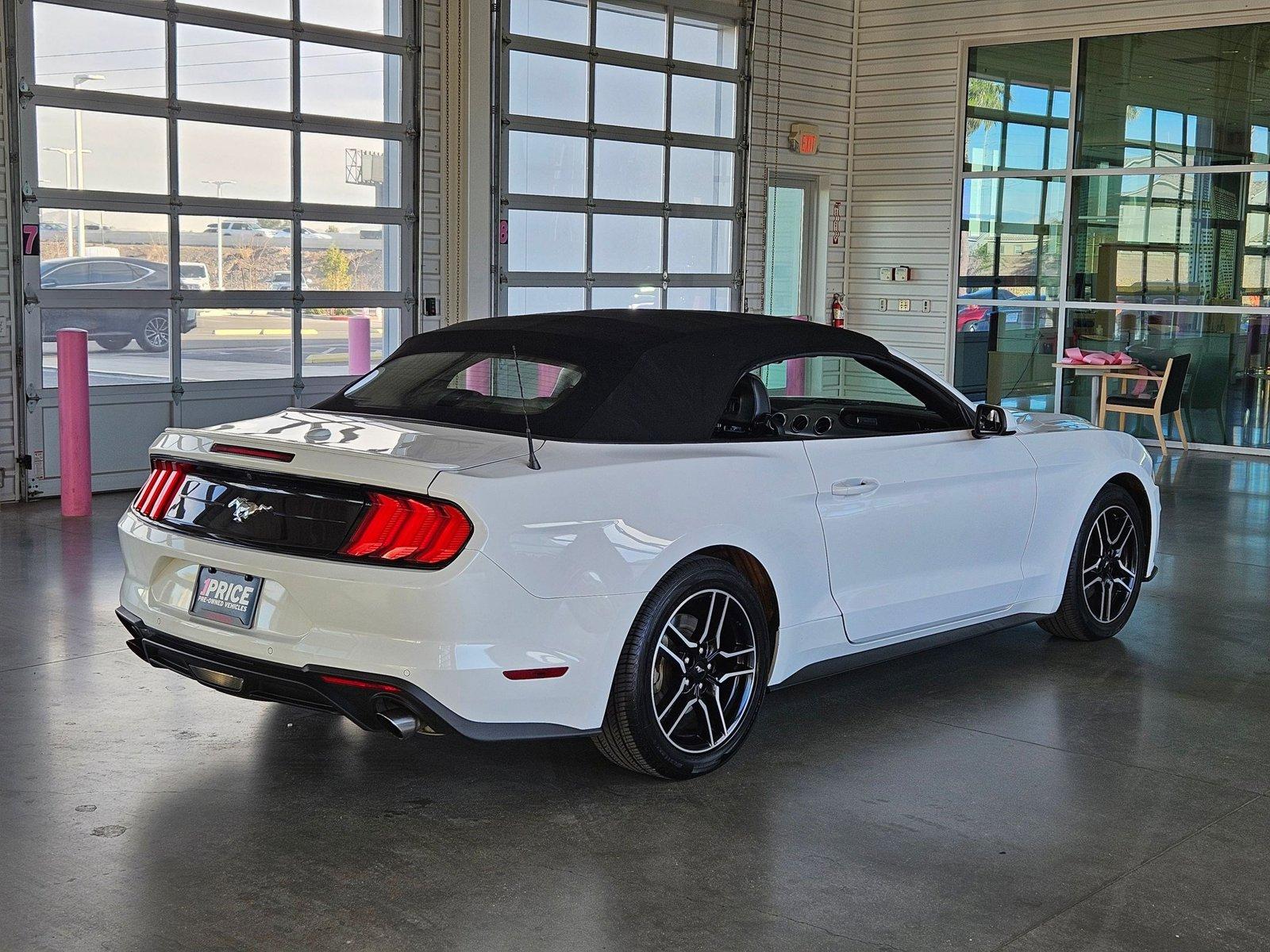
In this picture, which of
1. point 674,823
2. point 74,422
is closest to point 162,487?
point 674,823

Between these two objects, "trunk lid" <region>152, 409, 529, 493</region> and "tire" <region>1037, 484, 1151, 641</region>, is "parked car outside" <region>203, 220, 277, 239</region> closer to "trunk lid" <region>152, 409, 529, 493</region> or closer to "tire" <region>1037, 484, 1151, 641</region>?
"trunk lid" <region>152, 409, 529, 493</region>

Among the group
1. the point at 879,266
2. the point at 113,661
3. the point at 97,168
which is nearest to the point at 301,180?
the point at 97,168

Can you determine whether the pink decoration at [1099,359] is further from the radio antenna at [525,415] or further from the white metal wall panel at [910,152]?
the radio antenna at [525,415]

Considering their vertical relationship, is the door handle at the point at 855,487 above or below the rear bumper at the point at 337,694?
above

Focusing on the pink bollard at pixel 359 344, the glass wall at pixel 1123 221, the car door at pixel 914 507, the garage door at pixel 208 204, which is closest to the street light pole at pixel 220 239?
the garage door at pixel 208 204

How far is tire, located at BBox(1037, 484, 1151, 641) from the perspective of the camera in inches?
219

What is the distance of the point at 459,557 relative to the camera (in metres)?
3.44

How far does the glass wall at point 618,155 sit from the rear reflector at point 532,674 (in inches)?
355

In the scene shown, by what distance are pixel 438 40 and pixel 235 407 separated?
11.6 feet

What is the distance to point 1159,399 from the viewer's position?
13070mm

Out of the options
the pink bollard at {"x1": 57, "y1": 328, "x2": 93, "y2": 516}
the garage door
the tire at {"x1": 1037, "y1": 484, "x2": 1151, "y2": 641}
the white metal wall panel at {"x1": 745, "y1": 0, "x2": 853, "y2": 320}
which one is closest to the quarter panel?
the tire at {"x1": 1037, "y1": 484, "x2": 1151, "y2": 641}

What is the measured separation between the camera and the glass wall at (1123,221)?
13.5 metres

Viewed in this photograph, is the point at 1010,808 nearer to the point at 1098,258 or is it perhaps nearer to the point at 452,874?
the point at 452,874

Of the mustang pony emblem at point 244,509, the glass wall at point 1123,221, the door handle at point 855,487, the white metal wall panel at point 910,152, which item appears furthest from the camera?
the white metal wall panel at point 910,152
